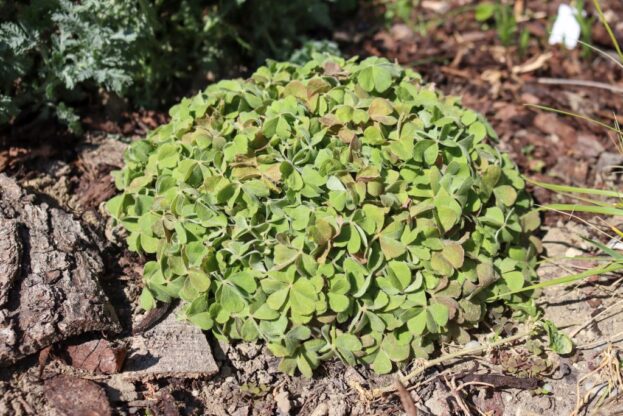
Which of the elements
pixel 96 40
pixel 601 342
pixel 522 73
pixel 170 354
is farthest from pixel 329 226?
pixel 522 73

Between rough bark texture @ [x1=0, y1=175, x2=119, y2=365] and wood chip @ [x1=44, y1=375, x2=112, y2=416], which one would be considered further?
rough bark texture @ [x1=0, y1=175, x2=119, y2=365]

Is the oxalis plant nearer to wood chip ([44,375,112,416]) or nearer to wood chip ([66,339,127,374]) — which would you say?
wood chip ([66,339,127,374])

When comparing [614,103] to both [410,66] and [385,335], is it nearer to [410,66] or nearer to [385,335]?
[410,66]

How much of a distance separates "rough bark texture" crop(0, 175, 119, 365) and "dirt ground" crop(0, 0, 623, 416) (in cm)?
10

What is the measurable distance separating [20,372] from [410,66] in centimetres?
297

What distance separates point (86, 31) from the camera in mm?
3312

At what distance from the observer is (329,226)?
2.55 m

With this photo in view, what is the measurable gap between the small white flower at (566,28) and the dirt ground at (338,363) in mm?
422

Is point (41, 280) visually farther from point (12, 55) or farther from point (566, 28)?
point (566, 28)

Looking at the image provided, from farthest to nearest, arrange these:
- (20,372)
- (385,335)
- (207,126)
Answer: (207,126)
(385,335)
(20,372)

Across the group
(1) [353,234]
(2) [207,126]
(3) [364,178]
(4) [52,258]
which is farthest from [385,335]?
(4) [52,258]

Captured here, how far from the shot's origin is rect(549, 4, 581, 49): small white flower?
446cm

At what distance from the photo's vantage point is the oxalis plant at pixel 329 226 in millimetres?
2629

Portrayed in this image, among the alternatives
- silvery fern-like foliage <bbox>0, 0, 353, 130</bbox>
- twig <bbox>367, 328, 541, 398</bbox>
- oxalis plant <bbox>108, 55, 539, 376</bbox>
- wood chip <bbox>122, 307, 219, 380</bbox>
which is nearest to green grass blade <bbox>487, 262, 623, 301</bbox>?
oxalis plant <bbox>108, 55, 539, 376</bbox>
